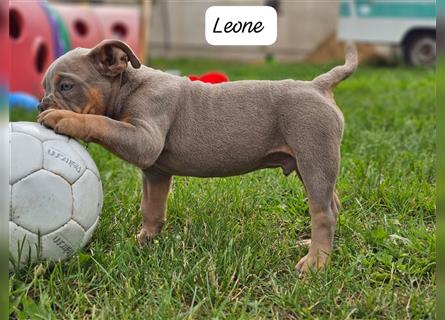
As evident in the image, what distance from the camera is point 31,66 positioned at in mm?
7621

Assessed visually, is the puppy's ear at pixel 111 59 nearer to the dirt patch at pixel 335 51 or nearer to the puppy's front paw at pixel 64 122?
the puppy's front paw at pixel 64 122

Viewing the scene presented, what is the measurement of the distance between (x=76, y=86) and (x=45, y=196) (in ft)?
1.52

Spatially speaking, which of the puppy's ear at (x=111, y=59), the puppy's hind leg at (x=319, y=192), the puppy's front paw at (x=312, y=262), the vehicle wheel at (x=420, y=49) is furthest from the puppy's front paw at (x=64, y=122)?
the vehicle wheel at (x=420, y=49)

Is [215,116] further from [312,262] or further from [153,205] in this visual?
[312,262]

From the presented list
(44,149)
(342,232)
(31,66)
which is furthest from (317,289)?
(31,66)

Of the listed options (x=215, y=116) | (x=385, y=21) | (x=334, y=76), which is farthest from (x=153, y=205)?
(x=385, y=21)

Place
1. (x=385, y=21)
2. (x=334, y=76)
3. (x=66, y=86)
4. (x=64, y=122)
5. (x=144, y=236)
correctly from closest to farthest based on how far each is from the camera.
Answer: (x=64, y=122), (x=66, y=86), (x=334, y=76), (x=144, y=236), (x=385, y=21)

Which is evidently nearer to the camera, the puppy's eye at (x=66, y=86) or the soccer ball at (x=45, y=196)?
the soccer ball at (x=45, y=196)

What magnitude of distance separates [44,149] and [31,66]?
5178mm

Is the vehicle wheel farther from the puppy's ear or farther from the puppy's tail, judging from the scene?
the puppy's ear

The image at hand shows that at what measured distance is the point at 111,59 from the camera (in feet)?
9.37

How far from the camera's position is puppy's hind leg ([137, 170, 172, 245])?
3.21 m

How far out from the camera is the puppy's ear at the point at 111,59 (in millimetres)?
2812

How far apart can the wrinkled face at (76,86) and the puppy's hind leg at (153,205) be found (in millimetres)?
511
